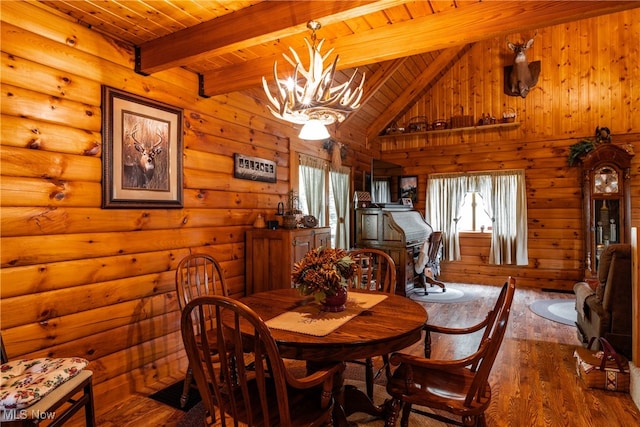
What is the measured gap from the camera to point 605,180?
17.1ft

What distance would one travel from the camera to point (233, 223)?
3354 mm

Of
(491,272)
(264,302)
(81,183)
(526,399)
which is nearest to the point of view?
(264,302)

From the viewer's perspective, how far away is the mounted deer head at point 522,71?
566 cm

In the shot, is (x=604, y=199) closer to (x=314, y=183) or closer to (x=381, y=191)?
(x=381, y=191)

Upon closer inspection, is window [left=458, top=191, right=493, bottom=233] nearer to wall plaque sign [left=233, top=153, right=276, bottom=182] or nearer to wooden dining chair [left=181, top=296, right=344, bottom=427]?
wall plaque sign [left=233, top=153, right=276, bottom=182]

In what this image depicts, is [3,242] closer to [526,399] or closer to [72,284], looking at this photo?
[72,284]

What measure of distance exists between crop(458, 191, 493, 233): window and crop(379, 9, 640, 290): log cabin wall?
20cm

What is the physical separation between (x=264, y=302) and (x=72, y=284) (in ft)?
3.95

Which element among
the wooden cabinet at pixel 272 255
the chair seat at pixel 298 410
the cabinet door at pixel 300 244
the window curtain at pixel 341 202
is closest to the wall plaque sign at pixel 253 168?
the wooden cabinet at pixel 272 255

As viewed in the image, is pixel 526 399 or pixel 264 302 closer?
pixel 264 302

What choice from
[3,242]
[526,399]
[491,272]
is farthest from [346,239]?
[3,242]

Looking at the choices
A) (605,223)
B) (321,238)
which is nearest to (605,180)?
(605,223)

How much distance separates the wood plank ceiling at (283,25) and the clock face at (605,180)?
173 inches

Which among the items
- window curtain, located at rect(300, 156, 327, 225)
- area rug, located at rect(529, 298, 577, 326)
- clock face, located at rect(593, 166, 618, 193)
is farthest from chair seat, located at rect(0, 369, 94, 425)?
clock face, located at rect(593, 166, 618, 193)
